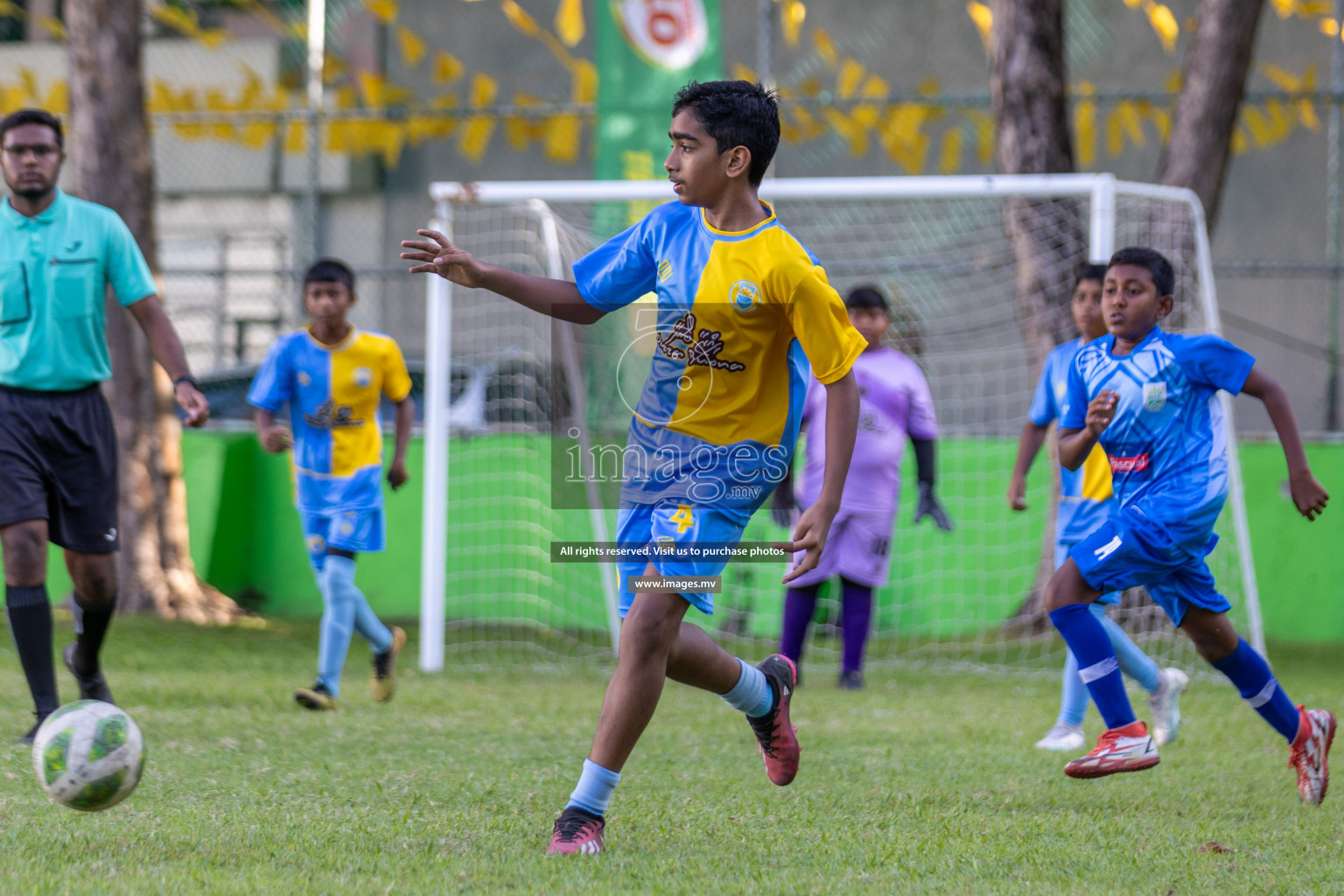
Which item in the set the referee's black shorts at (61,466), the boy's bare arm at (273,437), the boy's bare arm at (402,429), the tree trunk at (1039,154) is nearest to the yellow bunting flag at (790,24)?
the tree trunk at (1039,154)

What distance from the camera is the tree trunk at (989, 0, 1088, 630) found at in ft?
28.9

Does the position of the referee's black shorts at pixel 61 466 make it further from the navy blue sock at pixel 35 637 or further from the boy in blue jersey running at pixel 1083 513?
the boy in blue jersey running at pixel 1083 513

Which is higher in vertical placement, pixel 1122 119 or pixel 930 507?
pixel 1122 119

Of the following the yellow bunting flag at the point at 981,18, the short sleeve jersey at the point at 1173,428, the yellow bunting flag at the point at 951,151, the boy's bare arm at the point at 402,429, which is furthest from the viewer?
the yellow bunting flag at the point at 981,18

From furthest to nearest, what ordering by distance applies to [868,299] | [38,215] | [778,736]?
[868,299] → [38,215] → [778,736]

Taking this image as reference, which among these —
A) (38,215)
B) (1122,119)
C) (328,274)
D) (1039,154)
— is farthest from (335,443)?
(1122,119)

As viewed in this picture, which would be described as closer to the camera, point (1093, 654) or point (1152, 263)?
point (1093, 654)

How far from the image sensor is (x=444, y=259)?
3.37 metres

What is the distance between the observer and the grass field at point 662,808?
9.95 ft

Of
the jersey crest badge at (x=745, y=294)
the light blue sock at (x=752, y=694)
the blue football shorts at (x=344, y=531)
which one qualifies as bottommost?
the light blue sock at (x=752, y=694)

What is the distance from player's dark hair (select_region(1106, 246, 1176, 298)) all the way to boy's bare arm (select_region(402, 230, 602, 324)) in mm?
1800

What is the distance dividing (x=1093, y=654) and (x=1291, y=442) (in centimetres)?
85

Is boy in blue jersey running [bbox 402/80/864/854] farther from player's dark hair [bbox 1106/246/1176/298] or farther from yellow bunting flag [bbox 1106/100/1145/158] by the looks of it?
yellow bunting flag [bbox 1106/100/1145/158]

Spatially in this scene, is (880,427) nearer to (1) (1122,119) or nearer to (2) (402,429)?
(2) (402,429)
